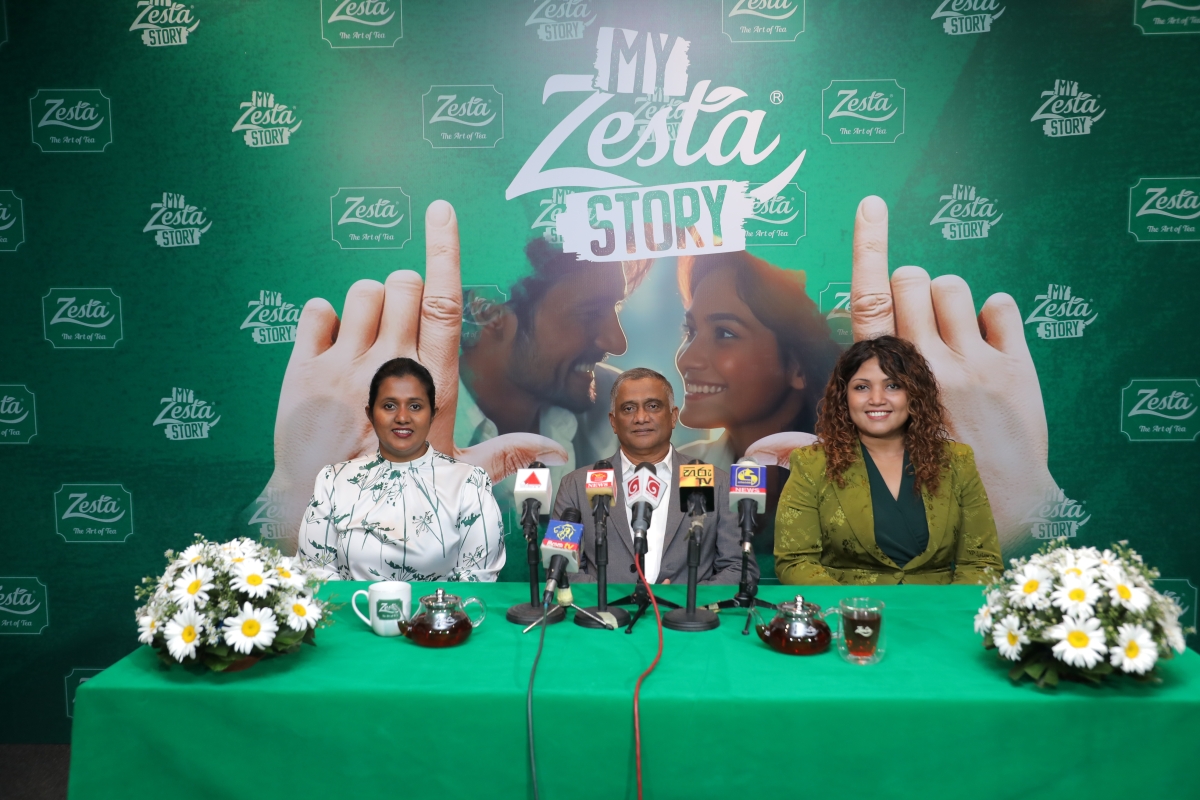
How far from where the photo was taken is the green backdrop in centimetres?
321

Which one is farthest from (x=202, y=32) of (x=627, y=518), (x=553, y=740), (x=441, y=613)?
(x=553, y=740)

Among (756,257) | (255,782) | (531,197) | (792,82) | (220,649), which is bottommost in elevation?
(255,782)

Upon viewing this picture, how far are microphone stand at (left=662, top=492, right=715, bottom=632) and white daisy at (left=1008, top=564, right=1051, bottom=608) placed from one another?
60cm

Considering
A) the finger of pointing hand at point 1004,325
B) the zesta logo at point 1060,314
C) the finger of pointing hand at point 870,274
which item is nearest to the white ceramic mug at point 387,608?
the finger of pointing hand at point 870,274

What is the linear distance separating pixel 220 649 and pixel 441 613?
414 mm

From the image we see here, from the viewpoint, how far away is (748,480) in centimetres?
175

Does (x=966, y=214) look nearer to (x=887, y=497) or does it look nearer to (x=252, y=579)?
(x=887, y=497)

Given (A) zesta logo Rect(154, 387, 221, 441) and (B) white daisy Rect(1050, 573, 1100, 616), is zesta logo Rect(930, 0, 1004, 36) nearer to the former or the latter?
(B) white daisy Rect(1050, 573, 1100, 616)

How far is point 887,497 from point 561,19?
230 centimetres

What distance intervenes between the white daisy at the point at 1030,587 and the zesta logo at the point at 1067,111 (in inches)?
97.3

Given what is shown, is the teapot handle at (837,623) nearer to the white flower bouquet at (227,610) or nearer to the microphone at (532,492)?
the microphone at (532,492)

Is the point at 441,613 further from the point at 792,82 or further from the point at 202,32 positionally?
the point at 202,32

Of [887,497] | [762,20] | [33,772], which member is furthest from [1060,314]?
[33,772]

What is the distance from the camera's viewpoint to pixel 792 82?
3.24m
